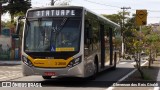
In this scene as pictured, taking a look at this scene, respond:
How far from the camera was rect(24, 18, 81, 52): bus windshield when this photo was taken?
16.5 meters

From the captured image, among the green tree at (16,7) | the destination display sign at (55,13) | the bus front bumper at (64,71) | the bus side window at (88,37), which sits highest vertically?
the destination display sign at (55,13)

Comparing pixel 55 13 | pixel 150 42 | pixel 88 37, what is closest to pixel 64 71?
pixel 88 37

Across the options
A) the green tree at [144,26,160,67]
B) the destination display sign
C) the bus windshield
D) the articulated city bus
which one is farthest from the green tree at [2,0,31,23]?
the bus windshield

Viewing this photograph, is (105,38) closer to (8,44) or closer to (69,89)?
(69,89)

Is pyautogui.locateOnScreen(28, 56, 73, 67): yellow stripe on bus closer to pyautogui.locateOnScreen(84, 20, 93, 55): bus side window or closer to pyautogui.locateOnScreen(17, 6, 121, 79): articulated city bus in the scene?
pyautogui.locateOnScreen(17, 6, 121, 79): articulated city bus

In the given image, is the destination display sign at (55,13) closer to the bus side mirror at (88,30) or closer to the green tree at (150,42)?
the bus side mirror at (88,30)

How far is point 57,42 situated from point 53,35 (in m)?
0.33

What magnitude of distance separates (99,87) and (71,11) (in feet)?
10.6

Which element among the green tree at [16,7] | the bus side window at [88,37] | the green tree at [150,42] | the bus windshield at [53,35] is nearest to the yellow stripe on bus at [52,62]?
the bus windshield at [53,35]

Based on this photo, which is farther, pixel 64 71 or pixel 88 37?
pixel 88 37

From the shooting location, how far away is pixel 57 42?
54.1ft

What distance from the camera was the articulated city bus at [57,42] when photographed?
16.3 meters

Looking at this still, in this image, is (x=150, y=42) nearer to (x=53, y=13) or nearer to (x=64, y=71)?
(x=53, y=13)

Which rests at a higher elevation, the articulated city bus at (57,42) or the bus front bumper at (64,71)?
the articulated city bus at (57,42)
